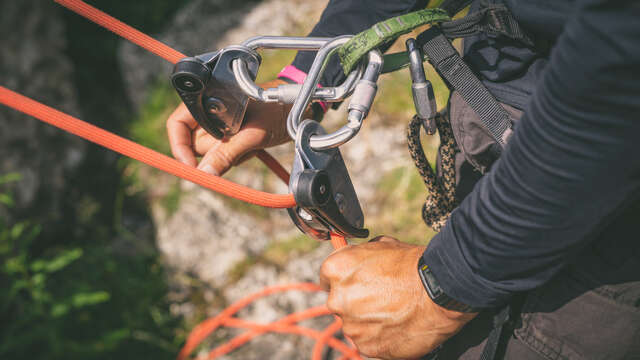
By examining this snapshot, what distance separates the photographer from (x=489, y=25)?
785mm

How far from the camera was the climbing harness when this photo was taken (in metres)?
0.78

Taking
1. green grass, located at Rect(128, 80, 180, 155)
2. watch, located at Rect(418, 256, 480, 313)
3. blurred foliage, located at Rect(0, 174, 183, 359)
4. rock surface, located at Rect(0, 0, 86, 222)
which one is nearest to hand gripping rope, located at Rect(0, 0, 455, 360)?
watch, located at Rect(418, 256, 480, 313)

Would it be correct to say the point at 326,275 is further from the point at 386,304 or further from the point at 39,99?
the point at 39,99

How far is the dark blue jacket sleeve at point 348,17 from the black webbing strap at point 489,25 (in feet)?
0.69

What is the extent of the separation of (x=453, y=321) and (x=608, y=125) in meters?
0.43

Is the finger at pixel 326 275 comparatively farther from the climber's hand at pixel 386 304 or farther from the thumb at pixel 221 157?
the thumb at pixel 221 157

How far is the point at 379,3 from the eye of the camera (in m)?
1.02

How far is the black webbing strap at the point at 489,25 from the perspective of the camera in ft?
2.44

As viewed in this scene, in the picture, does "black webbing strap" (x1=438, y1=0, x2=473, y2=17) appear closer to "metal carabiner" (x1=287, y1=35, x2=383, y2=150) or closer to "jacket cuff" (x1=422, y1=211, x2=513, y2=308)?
"metal carabiner" (x1=287, y1=35, x2=383, y2=150)

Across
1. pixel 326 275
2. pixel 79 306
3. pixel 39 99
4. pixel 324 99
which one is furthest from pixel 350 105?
pixel 39 99

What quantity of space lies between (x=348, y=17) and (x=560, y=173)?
0.69m

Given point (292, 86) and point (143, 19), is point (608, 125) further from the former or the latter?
point (143, 19)

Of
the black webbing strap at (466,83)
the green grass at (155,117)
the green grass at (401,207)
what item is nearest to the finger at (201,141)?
the black webbing strap at (466,83)

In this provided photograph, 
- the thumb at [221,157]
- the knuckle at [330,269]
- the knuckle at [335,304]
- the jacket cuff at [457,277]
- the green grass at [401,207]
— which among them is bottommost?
the green grass at [401,207]
